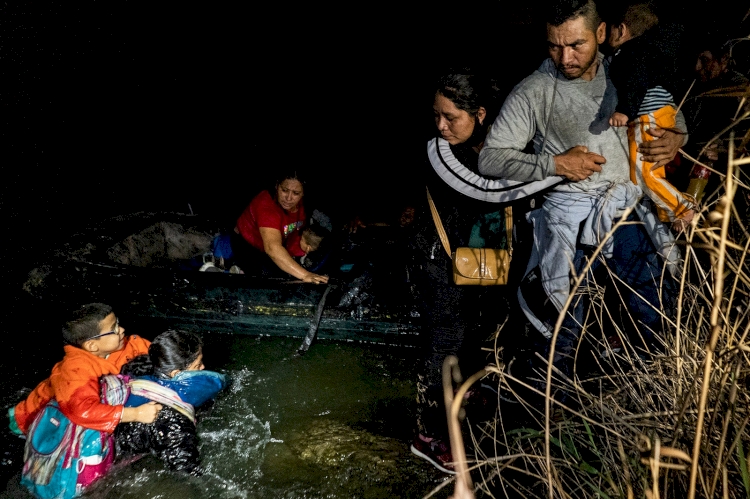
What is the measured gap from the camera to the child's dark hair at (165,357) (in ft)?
9.22

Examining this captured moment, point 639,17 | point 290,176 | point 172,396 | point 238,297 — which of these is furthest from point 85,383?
point 639,17

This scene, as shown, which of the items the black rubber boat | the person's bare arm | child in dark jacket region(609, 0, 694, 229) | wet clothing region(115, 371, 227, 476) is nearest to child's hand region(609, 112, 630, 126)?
child in dark jacket region(609, 0, 694, 229)

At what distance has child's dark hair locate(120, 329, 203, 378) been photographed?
2.81 metres

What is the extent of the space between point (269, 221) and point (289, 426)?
1.91m

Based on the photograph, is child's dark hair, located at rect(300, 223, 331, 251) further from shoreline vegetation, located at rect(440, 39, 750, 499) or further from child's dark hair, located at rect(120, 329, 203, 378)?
shoreline vegetation, located at rect(440, 39, 750, 499)

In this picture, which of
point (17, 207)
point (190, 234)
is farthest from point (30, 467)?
point (17, 207)

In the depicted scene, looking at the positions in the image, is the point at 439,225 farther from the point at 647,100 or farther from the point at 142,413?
the point at 142,413

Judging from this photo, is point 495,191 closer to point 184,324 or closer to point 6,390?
point 184,324

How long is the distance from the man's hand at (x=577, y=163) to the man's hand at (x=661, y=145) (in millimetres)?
242

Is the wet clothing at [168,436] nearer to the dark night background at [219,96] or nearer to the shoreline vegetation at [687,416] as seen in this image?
the shoreline vegetation at [687,416]

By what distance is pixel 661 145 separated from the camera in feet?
7.55

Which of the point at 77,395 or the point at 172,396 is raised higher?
the point at 77,395

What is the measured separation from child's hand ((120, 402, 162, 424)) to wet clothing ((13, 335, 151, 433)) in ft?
0.14

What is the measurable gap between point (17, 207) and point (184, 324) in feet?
19.4
